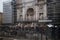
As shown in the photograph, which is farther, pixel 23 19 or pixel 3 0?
pixel 3 0

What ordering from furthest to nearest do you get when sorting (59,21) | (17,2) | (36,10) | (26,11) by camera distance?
(17,2) < (26,11) < (36,10) < (59,21)

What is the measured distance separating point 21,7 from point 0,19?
2889 millimetres

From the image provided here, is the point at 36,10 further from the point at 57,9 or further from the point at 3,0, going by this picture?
the point at 3,0

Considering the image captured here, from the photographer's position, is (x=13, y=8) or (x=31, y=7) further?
(x=13, y=8)

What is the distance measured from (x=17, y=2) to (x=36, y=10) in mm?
3159

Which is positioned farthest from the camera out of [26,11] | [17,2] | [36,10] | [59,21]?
[17,2]

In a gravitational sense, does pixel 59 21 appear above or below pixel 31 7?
below

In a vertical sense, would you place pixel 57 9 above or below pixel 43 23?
above

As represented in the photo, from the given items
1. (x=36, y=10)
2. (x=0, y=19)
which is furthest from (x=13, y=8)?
(x=36, y=10)

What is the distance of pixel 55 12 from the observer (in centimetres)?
1390

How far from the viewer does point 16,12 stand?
18.9 meters

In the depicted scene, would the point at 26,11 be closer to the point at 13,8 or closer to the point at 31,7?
the point at 31,7

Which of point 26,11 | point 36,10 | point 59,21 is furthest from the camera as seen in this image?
point 26,11

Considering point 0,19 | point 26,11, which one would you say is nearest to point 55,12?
point 26,11
